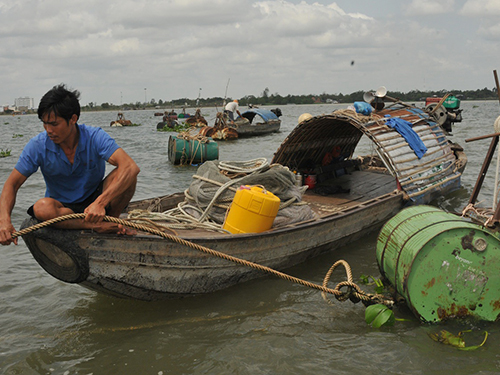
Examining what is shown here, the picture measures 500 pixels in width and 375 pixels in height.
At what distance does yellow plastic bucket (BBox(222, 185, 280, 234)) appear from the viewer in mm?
5412

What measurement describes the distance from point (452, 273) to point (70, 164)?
12.6ft

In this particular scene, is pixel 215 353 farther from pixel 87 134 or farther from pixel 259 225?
pixel 87 134

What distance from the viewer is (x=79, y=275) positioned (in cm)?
451

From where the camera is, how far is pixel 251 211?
18.0 feet

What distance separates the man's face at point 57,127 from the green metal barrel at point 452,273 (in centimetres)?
348

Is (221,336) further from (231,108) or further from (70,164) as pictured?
(231,108)

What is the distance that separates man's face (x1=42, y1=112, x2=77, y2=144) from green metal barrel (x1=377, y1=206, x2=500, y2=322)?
3.48 m

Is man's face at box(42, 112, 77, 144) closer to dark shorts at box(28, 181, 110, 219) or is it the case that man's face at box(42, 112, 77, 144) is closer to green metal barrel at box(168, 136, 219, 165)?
dark shorts at box(28, 181, 110, 219)

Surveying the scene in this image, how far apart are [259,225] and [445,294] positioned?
85.9 inches

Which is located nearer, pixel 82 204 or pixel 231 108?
pixel 82 204

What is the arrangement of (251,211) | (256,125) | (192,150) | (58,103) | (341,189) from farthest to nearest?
(256,125)
(192,150)
(341,189)
(251,211)
(58,103)

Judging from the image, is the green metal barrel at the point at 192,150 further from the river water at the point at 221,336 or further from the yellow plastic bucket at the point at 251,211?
the yellow plastic bucket at the point at 251,211

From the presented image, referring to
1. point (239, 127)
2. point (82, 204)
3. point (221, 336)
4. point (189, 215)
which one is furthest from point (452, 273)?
point (239, 127)

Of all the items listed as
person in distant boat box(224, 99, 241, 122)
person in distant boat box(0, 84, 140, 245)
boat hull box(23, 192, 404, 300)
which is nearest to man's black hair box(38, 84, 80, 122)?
person in distant boat box(0, 84, 140, 245)
